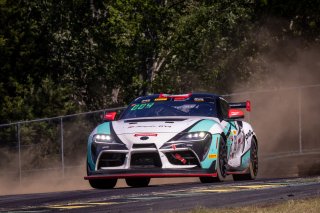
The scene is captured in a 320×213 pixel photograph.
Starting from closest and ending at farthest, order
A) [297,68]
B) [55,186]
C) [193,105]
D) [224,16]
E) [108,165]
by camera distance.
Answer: [108,165], [193,105], [55,186], [224,16], [297,68]

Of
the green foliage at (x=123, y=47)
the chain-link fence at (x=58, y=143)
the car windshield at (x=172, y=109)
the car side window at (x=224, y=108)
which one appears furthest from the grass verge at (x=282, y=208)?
the green foliage at (x=123, y=47)

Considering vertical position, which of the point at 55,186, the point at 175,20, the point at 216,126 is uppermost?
the point at 175,20

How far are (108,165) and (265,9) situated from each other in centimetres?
2448

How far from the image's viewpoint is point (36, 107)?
124 feet

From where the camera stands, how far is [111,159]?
17719 mm

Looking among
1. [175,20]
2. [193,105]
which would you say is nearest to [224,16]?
[175,20]

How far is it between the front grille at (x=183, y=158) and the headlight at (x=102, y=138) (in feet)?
3.39

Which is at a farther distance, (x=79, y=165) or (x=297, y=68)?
(x=297, y=68)

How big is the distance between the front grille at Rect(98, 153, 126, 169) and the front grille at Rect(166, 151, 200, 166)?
0.77 metres

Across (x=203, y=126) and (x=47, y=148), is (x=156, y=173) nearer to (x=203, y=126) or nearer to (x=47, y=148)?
(x=203, y=126)

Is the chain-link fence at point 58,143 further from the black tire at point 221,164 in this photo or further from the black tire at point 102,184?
the black tire at point 221,164

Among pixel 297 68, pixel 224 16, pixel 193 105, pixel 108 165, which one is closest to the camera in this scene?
pixel 108 165

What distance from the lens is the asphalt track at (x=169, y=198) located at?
44.2ft

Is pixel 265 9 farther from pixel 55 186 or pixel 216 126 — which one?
pixel 216 126
